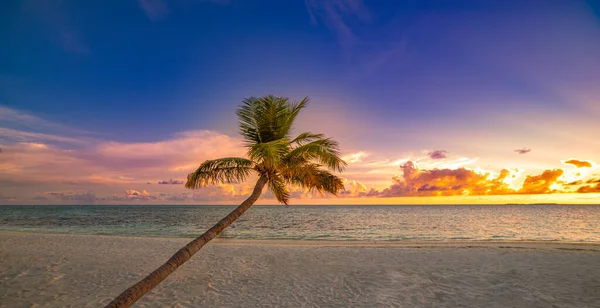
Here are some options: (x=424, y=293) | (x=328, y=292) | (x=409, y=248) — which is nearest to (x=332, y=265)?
(x=328, y=292)

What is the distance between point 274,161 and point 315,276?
721 centimetres

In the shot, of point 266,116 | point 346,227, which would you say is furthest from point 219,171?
point 346,227

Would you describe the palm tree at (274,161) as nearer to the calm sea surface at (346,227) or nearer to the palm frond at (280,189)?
the palm frond at (280,189)

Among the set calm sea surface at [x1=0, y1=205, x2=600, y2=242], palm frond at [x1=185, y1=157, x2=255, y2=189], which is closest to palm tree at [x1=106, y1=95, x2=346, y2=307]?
palm frond at [x1=185, y1=157, x2=255, y2=189]

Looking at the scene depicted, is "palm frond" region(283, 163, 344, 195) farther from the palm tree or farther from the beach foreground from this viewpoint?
the beach foreground

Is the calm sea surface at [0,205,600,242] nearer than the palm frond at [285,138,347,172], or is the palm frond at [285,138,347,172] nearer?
the palm frond at [285,138,347,172]

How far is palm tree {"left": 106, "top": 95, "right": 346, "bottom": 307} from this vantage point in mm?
8719

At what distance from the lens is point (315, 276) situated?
13.2m

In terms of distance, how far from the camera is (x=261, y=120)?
10539 mm

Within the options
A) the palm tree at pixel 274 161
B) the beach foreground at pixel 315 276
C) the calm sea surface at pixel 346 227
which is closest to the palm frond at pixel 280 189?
the palm tree at pixel 274 161

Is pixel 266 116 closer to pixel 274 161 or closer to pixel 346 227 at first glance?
pixel 274 161

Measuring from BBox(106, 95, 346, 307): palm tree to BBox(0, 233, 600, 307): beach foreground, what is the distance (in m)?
3.55

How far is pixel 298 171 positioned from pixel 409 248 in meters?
12.6

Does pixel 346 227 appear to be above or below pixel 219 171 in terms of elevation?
below
